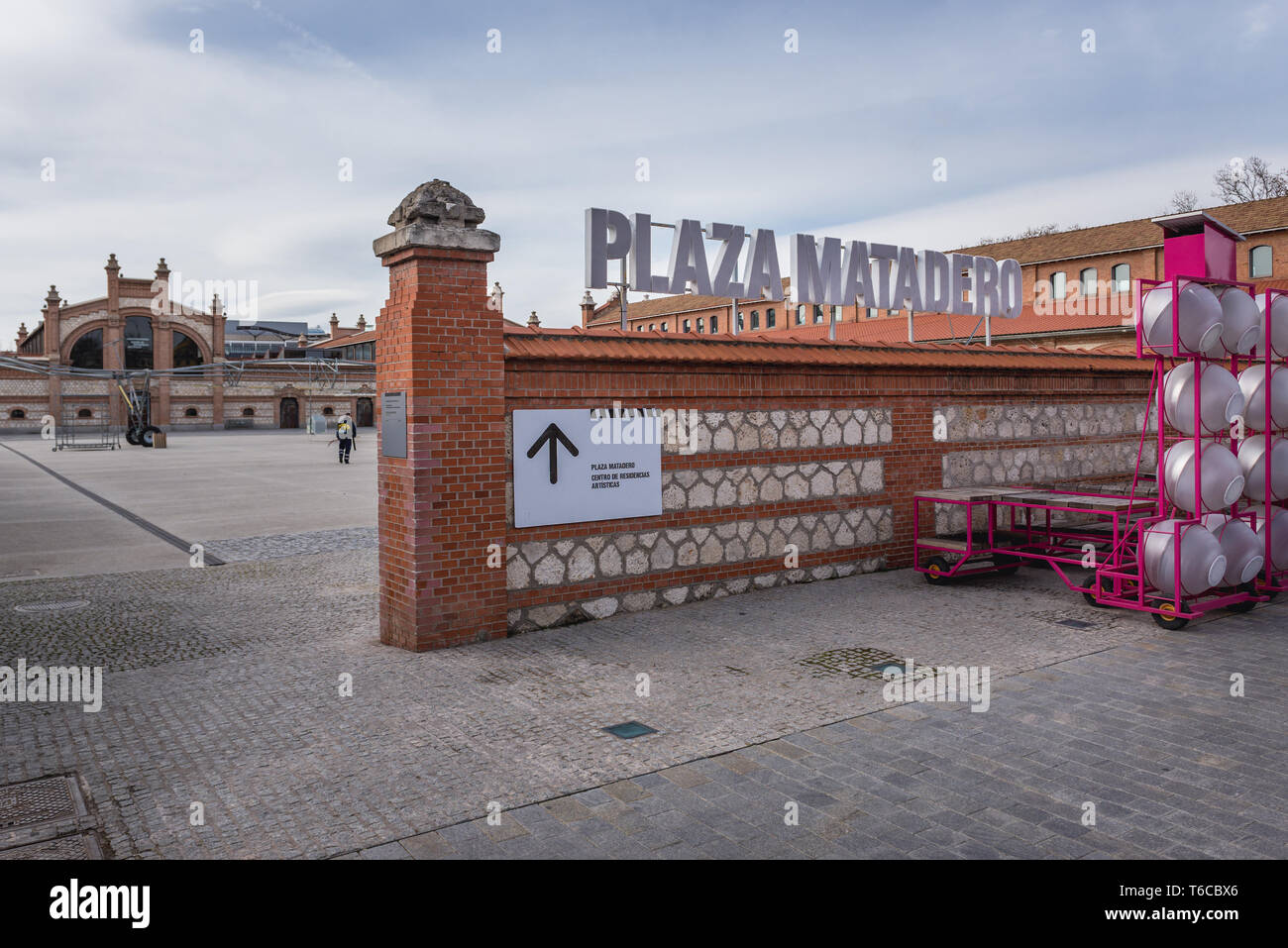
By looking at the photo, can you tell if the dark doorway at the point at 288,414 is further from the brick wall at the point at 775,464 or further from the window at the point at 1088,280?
the brick wall at the point at 775,464

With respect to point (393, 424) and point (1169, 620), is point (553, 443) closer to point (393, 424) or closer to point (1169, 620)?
point (393, 424)

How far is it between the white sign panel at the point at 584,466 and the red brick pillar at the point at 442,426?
30cm

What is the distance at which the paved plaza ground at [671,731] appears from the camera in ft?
13.5

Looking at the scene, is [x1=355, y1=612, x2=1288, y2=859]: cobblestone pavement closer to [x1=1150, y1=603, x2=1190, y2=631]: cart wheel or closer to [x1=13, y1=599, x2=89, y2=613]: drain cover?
[x1=1150, y1=603, x2=1190, y2=631]: cart wheel

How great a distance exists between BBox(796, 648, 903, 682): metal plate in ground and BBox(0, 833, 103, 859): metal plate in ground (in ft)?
14.5

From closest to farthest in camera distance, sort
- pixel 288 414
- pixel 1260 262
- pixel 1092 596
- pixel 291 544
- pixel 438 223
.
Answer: pixel 438 223 → pixel 1092 596 → pixel 291 544 → pixel 1260 262 → pixel 288 414

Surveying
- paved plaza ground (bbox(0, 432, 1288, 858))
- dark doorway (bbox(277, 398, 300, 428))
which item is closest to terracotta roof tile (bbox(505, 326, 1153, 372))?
paved plaza ground (bbox(0, 432, 1288, 858))

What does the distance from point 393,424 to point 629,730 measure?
3.49 meters

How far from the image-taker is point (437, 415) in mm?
7352

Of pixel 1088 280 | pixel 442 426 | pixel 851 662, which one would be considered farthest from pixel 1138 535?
pixel 1088 280

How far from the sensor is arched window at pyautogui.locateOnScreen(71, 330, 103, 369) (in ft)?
214

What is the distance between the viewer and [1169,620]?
7953 mm
